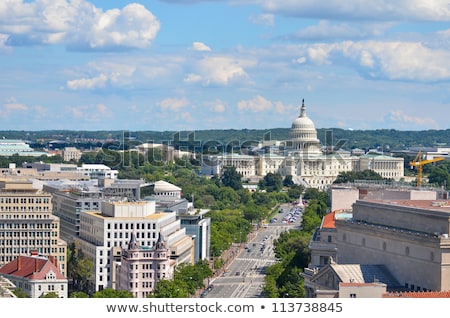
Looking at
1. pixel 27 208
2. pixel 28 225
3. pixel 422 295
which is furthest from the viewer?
pixel 27 208

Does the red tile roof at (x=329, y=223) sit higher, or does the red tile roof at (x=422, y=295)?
the red tile roof at (x=329, y=223)

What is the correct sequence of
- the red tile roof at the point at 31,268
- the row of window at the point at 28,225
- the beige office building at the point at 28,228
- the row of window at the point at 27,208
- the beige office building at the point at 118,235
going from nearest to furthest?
1. the red tile roof at the point at 31,268
2. the beige office building at the point at 118,235
3. the beige office building at the point at 28,228
4. the row of window at the point at 28,225
5. the row of window at the point at 27,208

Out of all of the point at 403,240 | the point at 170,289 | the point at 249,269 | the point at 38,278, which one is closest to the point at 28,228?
the point at 38,278

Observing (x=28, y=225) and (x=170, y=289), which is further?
(x=28, y=225)

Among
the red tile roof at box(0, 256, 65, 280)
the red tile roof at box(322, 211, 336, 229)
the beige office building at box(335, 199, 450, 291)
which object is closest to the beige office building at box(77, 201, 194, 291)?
the red tile roof at box(0, 256, 65, 280)

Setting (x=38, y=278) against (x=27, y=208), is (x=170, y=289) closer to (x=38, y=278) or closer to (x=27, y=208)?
(x=38, y=278)

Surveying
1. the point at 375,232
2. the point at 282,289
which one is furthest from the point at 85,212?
the point at 375,232

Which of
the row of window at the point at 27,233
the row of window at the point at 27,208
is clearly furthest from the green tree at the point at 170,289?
the row of window at the point at 27,208

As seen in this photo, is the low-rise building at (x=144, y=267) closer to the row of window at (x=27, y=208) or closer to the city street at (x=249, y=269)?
the city street at (x=249, y=269)

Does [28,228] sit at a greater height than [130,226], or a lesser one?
lesser
